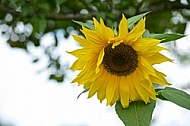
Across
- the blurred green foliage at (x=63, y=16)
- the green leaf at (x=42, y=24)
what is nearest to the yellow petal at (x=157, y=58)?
the blurred green foliage at (x=63, y=16)

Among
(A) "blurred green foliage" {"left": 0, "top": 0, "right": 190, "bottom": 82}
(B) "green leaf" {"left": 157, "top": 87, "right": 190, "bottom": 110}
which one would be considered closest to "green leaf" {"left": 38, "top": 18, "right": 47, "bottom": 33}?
(A) "blurred green foliage" {"left": 0, "top": 0, "right": 190, "bottom": 82}

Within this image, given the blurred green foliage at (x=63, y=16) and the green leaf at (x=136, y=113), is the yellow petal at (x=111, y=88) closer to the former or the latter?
the green leaf at (x=136, y=113)

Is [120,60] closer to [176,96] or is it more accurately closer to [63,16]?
[176,96]

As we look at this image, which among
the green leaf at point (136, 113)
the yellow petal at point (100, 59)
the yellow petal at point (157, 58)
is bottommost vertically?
the green leaf at point (136, 113)

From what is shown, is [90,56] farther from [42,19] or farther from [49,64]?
[49,64]

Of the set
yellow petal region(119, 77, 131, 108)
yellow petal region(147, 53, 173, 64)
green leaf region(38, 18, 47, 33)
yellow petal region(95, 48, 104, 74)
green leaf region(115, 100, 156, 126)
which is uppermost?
yellow petal region(95, 48, 104, 74)

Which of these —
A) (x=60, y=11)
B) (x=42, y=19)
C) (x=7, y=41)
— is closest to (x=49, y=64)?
(x=7, y=41)

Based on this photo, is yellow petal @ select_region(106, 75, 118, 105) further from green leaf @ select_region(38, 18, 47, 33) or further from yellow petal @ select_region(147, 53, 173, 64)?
green leaf @ select_region(38, 18, 47, 33)
